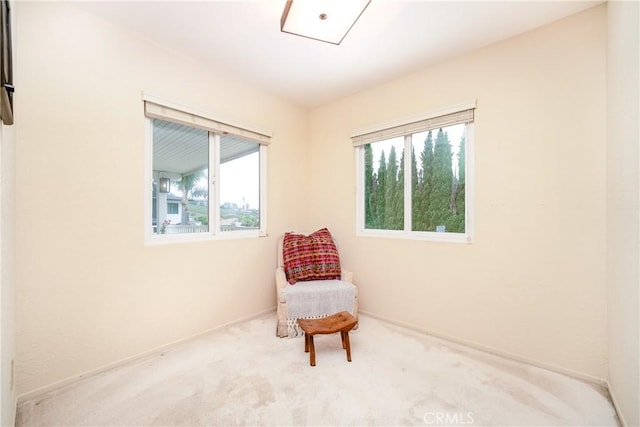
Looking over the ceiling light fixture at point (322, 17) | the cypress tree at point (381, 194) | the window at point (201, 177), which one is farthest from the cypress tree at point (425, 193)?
the window at point (201, 177)

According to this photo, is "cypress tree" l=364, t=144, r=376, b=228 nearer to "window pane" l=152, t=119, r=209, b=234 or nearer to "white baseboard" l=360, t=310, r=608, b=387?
"white baseboard" l=360, t=310, r=608, b=387

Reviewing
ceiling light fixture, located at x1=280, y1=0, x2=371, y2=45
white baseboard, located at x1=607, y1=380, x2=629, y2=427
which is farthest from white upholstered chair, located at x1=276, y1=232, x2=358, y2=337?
ceiling light fixture, located at x1=280, y1=0, x2=371, y2=45

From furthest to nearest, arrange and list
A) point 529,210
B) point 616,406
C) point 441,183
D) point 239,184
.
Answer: point 239,184
point 441,183
point 529,210
point 616,406

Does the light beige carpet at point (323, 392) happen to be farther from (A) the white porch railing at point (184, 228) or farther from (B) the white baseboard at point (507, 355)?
(A) the white porch railing at point (184, 228)

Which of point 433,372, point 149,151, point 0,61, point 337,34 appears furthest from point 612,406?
point 149,151

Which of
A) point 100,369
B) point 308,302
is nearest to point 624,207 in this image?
point 308,302

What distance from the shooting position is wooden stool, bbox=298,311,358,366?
2.04 m

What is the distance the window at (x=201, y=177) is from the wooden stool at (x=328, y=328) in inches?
51.1

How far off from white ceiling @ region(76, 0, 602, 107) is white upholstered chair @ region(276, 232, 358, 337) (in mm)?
2063

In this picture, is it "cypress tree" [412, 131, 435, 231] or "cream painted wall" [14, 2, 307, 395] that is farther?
"cypress tree" [412, 131, 435, 231]

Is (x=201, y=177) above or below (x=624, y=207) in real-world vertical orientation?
above

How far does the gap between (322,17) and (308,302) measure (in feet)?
7.16

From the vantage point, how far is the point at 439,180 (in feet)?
8.54

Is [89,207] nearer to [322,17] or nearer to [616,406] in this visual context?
[322,17]
